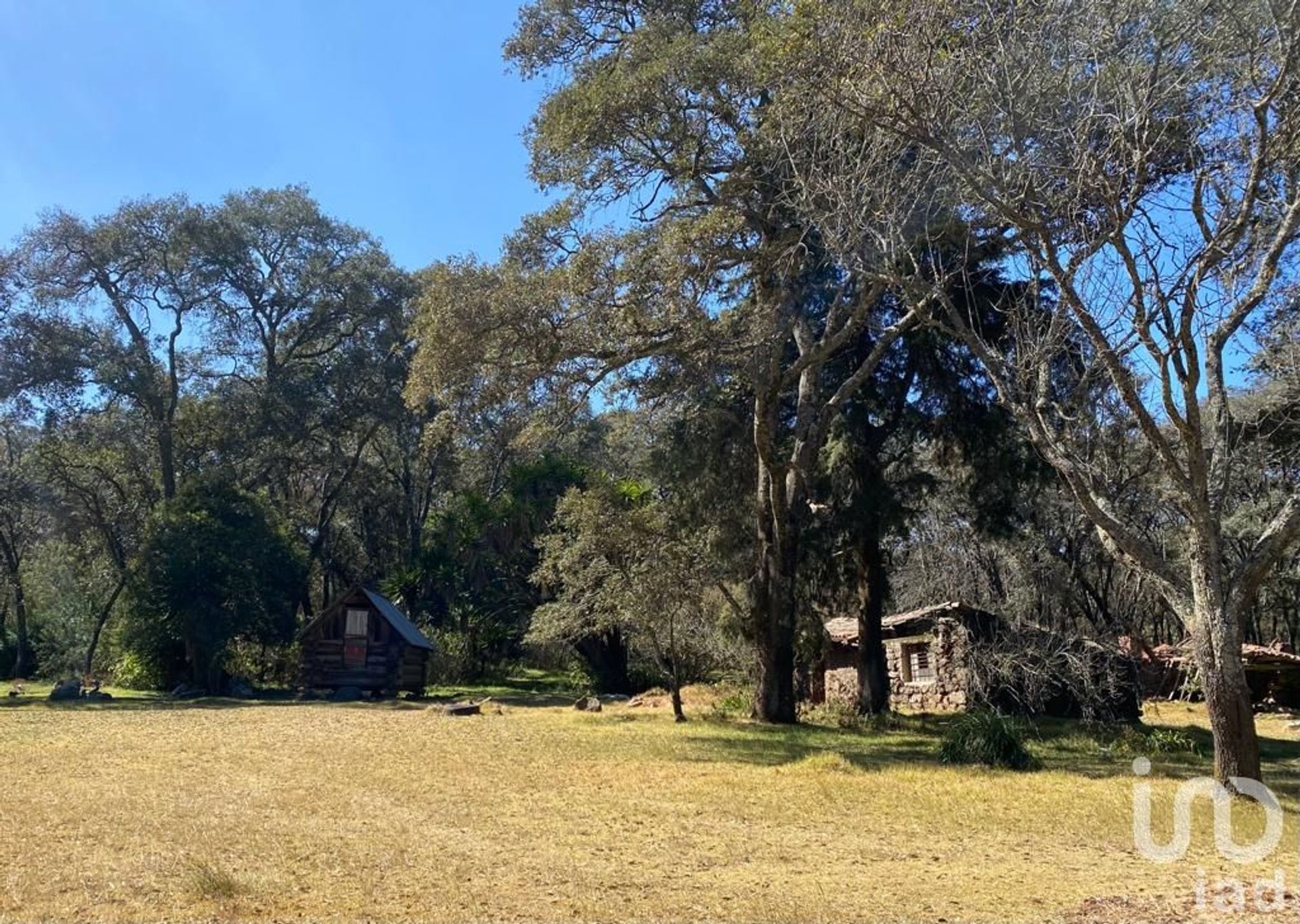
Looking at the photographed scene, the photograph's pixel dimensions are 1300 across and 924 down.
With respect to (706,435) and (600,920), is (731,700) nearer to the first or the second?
(706,435)

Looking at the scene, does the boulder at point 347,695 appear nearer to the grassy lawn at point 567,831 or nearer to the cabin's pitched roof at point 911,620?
the grassy lawn at point 567,831

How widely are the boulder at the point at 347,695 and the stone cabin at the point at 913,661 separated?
13123 mm

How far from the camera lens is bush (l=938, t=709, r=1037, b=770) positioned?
1471 centimetres

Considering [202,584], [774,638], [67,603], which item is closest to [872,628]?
[774,638]

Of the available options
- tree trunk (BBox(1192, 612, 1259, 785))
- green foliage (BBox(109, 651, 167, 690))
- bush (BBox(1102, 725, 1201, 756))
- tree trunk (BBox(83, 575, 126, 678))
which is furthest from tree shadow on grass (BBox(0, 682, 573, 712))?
tree trunk (BBox(1192, 612, 1259, 785))

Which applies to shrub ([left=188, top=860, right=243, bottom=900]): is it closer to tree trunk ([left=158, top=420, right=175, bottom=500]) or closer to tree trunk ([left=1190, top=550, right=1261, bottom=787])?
tree trunk ([left=1190, top=550, right=1261, bottom=787])

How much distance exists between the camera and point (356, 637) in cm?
3019

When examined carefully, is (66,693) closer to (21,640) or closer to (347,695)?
(347,695)

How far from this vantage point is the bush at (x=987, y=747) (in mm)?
14711

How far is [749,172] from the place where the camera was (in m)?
16.8

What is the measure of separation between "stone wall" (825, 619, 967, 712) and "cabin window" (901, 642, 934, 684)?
0.05 meters

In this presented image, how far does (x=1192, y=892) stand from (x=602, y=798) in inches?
234

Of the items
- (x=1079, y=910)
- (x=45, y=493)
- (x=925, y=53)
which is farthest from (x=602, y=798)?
(x=45, y=493)

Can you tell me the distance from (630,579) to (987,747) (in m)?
7.50
